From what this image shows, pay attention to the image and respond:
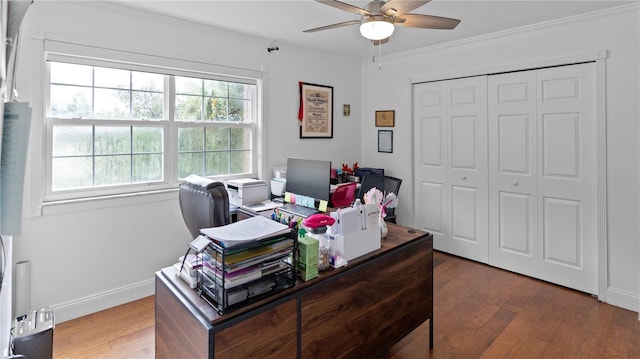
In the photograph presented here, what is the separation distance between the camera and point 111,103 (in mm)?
2879

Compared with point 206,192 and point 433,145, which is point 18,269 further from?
point 433,145

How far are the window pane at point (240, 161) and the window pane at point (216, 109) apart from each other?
0.39m

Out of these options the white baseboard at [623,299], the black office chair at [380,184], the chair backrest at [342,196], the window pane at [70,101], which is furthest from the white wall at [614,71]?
the window pane at [70,101]

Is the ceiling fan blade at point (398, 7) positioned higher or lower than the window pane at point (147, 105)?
higher

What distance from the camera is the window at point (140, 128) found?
105 inches

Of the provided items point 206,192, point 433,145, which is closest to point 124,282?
point 206,192

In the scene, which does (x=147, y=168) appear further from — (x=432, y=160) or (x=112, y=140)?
(x=432, y=160)

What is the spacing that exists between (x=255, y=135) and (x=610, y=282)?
11.7ft

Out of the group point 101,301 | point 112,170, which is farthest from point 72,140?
point 101,301

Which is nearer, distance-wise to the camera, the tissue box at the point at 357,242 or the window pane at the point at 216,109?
the tissue box at the point at 357,242

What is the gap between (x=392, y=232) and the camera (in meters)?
2.23

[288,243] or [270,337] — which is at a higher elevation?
[288,243]

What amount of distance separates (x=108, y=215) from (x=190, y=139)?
A: 977mm

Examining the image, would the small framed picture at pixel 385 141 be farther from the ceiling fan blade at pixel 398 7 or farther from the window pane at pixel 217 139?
the ceiling fan blade at pixel 398 7
